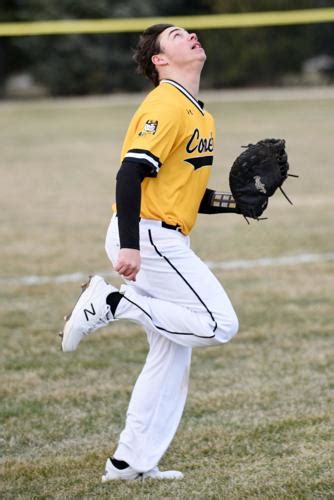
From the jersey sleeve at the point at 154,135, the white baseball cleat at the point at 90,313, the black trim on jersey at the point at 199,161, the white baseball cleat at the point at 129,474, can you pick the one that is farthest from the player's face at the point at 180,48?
the white baseball cleat at the point at 129,474

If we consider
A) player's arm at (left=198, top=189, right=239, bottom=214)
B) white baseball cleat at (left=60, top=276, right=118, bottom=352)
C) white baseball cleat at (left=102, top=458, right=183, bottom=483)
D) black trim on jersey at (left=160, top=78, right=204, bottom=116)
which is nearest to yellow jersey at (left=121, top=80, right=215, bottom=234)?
black trim on jersey at (left=160, top=78, right=204, bottom=116)

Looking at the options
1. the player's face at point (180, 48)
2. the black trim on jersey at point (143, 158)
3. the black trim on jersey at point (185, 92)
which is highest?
the player's face at point (180, 48)

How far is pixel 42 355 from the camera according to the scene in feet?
20.2

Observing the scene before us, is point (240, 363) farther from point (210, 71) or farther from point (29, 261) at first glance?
point (210, 71)

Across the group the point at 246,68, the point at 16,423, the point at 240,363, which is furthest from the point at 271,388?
the point at 246,68

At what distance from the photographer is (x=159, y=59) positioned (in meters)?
4.05

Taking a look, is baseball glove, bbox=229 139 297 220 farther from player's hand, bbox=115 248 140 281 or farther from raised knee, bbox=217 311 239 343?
player's hand, bbox=115 248 140 281

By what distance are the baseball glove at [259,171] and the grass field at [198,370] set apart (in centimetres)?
113

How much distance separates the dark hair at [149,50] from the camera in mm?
4062

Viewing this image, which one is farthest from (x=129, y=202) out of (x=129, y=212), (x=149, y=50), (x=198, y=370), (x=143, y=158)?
(x=198, y=370)

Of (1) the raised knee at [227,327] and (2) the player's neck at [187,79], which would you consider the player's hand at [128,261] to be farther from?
(2) the player's neck at [187,79]

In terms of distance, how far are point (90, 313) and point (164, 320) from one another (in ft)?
1.04

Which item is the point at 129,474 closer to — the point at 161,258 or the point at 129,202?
the point at 161,258

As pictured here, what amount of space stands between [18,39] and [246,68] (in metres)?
7.57
